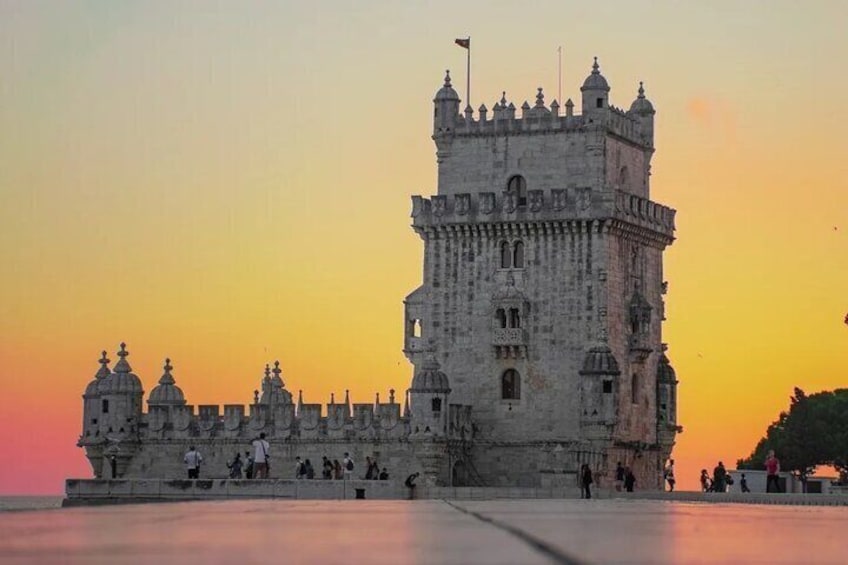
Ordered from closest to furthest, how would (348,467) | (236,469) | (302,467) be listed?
(348,467) < (236,469) < (302,467)

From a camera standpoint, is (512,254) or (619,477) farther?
(512,254)

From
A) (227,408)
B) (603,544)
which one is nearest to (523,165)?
(227,408)

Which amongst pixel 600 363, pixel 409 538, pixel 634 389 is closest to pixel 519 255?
pixel 600 363

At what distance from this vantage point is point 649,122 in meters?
97.1

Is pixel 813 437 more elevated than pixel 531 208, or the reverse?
pixel 531 208

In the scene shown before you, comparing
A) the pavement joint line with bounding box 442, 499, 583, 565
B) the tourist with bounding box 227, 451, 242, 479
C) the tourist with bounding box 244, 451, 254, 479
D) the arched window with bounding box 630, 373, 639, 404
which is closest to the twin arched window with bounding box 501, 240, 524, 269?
the arched window with bounding box 630, 373, 639, 404

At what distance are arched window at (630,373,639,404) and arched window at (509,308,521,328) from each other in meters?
5.71

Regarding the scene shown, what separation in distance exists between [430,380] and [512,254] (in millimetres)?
7220

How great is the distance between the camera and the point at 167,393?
9738 cm

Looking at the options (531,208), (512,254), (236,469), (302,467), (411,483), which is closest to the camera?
(411,483)

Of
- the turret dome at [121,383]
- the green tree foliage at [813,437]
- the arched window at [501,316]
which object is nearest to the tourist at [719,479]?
the arched window at [501,316]

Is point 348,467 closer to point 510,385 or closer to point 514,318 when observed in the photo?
point 510,385

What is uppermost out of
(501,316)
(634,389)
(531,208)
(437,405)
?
(531,208)

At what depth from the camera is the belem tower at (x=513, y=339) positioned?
3514 inches
